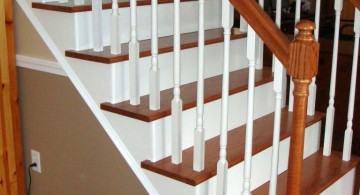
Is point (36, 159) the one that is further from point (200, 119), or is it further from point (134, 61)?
point (200, 119)

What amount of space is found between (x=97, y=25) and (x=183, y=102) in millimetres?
523

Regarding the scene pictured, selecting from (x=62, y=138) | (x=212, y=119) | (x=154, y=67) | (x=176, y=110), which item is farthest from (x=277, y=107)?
(x=62, y=138)

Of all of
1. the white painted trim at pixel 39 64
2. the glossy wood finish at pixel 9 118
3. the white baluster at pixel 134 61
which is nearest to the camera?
the white baluster at pixel 134 61

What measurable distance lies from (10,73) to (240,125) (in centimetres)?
123

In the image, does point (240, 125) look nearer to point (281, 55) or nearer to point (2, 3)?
point (281, 55)

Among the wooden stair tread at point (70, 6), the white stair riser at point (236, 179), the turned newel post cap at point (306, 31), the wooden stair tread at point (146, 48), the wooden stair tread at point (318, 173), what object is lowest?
the wooden stair tread at point (318, 173)

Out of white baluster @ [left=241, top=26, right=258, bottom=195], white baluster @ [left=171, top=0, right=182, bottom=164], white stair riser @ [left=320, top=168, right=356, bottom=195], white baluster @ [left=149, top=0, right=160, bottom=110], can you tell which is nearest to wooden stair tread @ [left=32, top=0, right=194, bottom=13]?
white baluster @ [left=149, top=0, right=160, bottom=110]

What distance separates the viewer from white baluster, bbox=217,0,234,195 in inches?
67.1

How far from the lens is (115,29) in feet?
6.99

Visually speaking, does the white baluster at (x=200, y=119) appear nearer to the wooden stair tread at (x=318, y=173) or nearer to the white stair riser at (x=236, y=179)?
the white stair riser at (x=236, y=179)

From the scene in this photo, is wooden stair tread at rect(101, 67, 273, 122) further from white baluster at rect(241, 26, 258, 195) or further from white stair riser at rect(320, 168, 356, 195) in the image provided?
white stair riser at rect(320, 168, 356, 195)

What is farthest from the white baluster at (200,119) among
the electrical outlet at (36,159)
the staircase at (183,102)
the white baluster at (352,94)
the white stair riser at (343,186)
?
the electrical outlet at (36,159)

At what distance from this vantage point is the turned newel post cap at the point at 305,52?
151 cm

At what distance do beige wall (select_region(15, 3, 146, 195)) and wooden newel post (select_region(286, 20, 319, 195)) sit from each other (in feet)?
2.81
